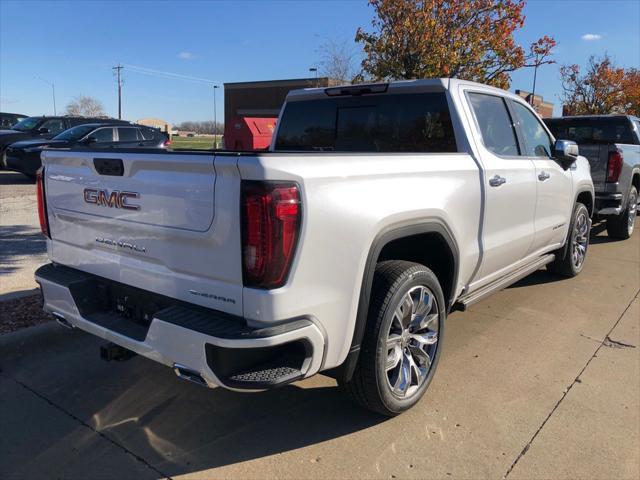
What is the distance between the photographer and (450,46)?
363 inches

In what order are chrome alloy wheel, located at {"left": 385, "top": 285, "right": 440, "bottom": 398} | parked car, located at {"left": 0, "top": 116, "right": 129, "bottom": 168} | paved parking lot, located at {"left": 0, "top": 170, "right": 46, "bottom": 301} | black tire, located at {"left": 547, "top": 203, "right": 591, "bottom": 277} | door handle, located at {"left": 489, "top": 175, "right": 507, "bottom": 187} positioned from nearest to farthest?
1. chrome alloy wheel, located at {"left": 385, "top": 285, "right": 440, "bottom": 398}
2. door handle, located at {"left": 489, "top": 175, "right": 507, "bottom": 187}
3. paved parking lot, located at {"left": 0, "top": 170, "right": 46, "bottom": 301}
4. black tire, located at {"left": 547, "top": 203, "right": 591, "bottom": 277}
5. parked car, located at {"left": 0, "top": 116, "right": 129, "bottom": 168}

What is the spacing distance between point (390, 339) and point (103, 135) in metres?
12.1

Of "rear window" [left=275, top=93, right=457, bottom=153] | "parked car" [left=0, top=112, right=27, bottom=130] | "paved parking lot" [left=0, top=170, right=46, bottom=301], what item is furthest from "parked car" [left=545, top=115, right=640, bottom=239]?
"parked car" [left=0, top=112, right=27, bottom=130]

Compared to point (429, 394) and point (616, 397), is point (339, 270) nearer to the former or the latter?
point (429, 394)

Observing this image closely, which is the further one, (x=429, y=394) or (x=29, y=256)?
(x=29, y=256)

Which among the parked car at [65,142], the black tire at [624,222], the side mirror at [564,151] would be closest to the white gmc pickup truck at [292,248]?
the side mirror at [564,151]

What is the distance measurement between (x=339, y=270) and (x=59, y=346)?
269 centimetres

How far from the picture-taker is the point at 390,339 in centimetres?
295

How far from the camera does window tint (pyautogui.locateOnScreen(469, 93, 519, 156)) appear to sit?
402cm

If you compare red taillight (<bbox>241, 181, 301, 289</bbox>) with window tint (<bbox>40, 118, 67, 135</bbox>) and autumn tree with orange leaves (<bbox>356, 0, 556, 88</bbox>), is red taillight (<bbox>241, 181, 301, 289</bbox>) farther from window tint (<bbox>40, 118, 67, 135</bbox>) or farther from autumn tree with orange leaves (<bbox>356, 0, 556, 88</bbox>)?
window tint (<bbox>40, 118, 67, 135</bbox>)

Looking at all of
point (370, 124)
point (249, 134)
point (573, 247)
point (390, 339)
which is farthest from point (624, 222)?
point (249, 134)

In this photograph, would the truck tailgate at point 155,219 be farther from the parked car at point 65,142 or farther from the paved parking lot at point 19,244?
the parked car at point 65,142

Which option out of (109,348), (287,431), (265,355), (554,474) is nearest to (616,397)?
(554,474)

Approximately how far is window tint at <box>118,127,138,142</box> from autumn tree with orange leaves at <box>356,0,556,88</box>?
706 cm
